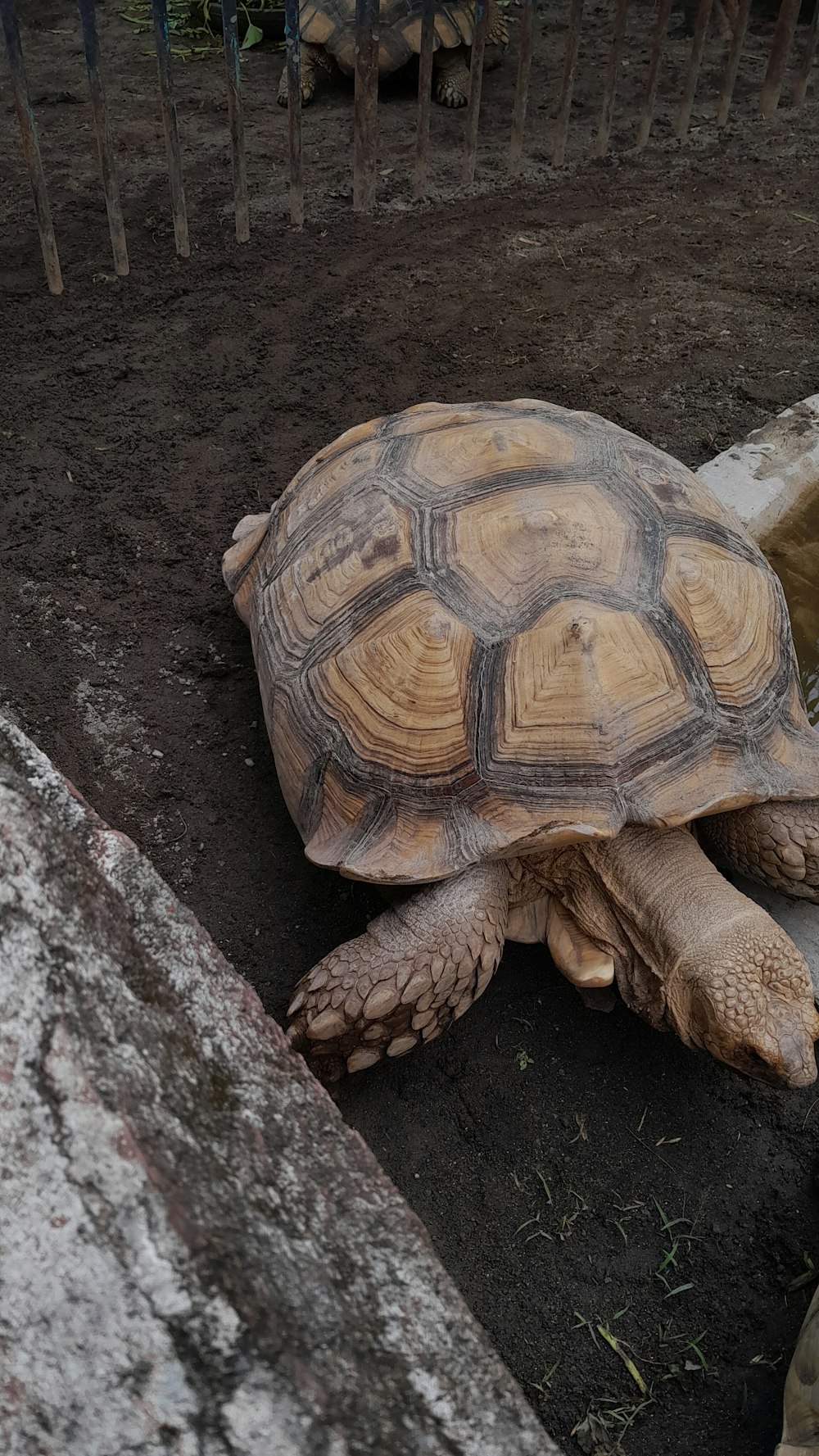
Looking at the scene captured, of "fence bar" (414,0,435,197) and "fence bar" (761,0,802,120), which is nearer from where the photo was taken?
"fence bar" (414,0,435,197)

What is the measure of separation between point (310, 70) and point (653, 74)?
8.19 feet

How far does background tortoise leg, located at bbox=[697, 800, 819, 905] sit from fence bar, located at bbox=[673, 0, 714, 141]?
19.3 feet

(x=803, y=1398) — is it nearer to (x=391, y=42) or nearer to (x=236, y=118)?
(x=236, y=118)

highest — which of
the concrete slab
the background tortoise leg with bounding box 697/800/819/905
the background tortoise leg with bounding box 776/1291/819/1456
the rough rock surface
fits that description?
the rough rock surface

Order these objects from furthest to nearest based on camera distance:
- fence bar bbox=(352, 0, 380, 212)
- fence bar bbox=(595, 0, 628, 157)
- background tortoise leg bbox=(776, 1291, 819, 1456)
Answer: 1. fence bar bbox=(595, 0, 628, 157)
2. fence bar bbox=(352, 0, 380, 212)
3. background tortoise leg bbox=(776, 1291, 819, 1456)

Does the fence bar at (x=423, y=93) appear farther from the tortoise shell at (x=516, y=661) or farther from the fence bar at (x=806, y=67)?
the tortoise shell at (x=516, y=661)

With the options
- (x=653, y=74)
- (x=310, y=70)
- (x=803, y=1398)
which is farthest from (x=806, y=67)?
(x=803, y=1398)

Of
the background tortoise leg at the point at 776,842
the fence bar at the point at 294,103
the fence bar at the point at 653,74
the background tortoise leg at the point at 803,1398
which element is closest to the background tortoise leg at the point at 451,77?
the fence bar at the point at 653,74

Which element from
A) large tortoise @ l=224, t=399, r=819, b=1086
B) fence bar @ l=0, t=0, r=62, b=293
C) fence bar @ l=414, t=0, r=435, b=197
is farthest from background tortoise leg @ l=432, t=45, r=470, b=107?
large tortoise @ l=224, t=399, r=819, b=1086

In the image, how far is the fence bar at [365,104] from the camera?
497 cm

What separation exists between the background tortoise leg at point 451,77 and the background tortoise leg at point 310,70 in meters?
0.78

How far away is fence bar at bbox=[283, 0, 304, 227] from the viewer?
4914mm

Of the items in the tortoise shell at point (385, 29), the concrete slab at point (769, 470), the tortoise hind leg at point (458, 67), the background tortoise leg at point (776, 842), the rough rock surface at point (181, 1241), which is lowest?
the background tortoise leg at point (776, 842)

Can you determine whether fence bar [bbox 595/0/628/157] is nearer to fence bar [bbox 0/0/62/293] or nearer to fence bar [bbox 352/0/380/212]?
fence bar [bbox 352/0/380/212]
